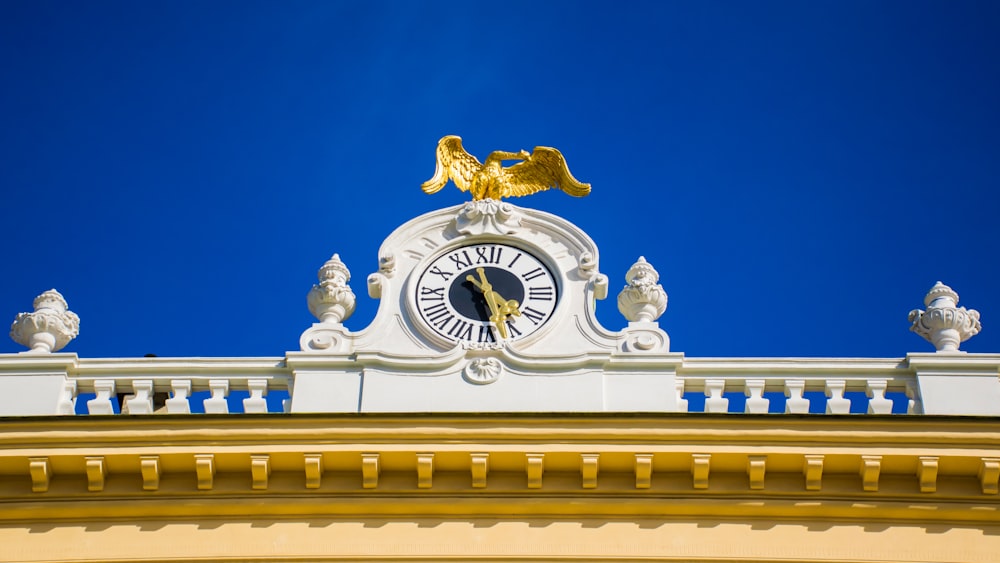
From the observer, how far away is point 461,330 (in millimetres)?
18141

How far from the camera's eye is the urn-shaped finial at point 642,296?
717 inches

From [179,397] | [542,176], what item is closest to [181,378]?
[179,397]

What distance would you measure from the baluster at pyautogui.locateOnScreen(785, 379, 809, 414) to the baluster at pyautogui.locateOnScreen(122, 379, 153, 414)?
6.02m

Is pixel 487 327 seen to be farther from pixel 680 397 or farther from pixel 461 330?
pixel 680 397

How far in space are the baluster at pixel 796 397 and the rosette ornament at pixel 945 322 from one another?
5.03 feet

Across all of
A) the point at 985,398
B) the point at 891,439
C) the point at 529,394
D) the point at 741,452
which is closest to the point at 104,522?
the point at 529,394

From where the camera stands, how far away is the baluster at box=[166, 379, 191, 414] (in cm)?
1722

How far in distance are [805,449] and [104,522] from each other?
246 inches

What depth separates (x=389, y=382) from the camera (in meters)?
17.4

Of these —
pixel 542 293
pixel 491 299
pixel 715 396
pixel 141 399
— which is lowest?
pixel 141 399

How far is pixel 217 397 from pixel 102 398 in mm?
1086

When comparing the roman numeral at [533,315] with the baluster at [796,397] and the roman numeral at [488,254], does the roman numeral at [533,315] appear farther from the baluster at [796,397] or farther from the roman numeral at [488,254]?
the baluster at [796,397]

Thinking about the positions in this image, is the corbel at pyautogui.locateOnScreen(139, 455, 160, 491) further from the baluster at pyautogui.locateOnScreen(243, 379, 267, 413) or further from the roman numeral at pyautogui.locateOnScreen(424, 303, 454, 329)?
the roman numeral at pyautogui.locateOnScreen(424, 303, 454, 329)

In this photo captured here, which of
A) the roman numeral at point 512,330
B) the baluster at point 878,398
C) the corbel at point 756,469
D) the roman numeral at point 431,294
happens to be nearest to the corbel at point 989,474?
the baluster at point 878,398
